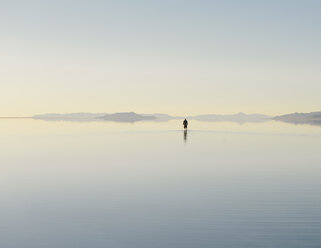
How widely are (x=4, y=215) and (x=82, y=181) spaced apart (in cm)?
692

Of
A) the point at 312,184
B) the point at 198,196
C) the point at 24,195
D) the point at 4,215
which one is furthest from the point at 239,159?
the point at 4,215

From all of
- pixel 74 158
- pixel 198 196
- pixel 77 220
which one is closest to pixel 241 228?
pixel 198 196

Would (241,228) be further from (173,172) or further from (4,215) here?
(173,172)

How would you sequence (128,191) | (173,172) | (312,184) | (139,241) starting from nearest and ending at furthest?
1. (139,241)
2. (128,191)
3. (312,184)
4. (173,172)

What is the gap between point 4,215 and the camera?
527 inches

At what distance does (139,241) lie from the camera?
10.6 metres

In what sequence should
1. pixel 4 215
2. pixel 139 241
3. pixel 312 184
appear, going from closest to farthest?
pixel 139 241, pixel 4 215, pixel 312 184

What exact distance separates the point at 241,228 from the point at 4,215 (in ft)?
32.1

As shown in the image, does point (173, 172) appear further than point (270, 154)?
No

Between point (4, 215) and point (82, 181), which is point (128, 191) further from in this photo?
point (4, 215)

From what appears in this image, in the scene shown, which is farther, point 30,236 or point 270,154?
point 270,154

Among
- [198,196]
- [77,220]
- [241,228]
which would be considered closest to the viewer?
[241,228]

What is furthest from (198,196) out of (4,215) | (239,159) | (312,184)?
(239,159)

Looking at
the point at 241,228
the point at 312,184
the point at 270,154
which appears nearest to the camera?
the point at 241,228
